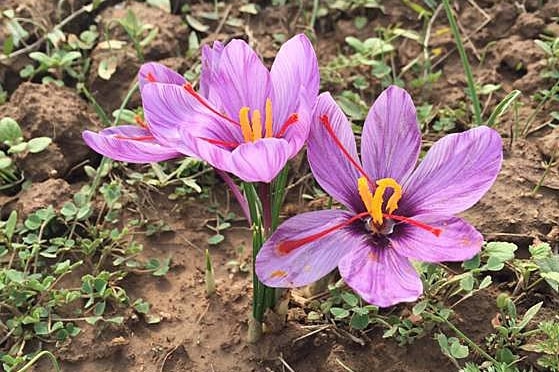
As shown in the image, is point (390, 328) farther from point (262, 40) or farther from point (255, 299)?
point (262, 40)

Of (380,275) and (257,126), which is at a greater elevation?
(257,126)

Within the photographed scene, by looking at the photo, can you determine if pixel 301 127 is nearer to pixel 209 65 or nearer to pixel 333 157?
pixel 333 157

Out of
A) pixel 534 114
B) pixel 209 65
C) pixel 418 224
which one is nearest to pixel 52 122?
pixel 209 65

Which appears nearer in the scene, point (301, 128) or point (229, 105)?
point (301, 128)

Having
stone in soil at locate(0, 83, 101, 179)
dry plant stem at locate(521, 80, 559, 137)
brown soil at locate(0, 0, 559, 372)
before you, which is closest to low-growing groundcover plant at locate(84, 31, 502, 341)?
brown soil at locate(0, 0, 559, 372)

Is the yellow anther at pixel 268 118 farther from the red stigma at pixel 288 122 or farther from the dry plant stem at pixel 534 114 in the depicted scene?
the dry plant stem at pixel 534 114

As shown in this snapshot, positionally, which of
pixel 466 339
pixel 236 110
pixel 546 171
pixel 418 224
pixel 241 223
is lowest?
pixel 241 223

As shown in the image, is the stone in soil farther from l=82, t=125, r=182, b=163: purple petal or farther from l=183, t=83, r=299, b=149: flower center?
l=183, t=83, r=299, b=149: flower center

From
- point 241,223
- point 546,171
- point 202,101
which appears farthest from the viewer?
point 241,223
